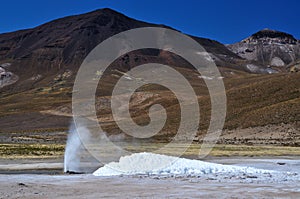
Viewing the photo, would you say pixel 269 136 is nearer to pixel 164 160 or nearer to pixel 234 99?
pixel 234 99

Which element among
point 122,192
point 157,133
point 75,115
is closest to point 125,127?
point 157,133

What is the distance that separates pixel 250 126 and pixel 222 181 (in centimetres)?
7379

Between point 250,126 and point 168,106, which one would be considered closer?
point 250,126

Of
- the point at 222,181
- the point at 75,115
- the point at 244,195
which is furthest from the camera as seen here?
the point at 75,115

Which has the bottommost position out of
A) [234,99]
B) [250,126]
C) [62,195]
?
[62,195]

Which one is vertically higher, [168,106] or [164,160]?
[168,106]

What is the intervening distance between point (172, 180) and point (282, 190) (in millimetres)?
5935

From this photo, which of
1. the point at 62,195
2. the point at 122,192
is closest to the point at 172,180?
the point at 122,192

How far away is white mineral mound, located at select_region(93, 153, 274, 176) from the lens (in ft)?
86.0

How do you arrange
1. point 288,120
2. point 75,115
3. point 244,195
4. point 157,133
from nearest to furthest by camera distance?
point 244,195 < point 288,120 < point 157,133 < point 75,115

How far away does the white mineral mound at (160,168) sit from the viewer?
2622cm

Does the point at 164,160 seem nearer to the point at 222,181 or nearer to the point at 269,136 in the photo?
the point at 222,181

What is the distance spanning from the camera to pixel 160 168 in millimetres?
26781

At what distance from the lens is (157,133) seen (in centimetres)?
10406
